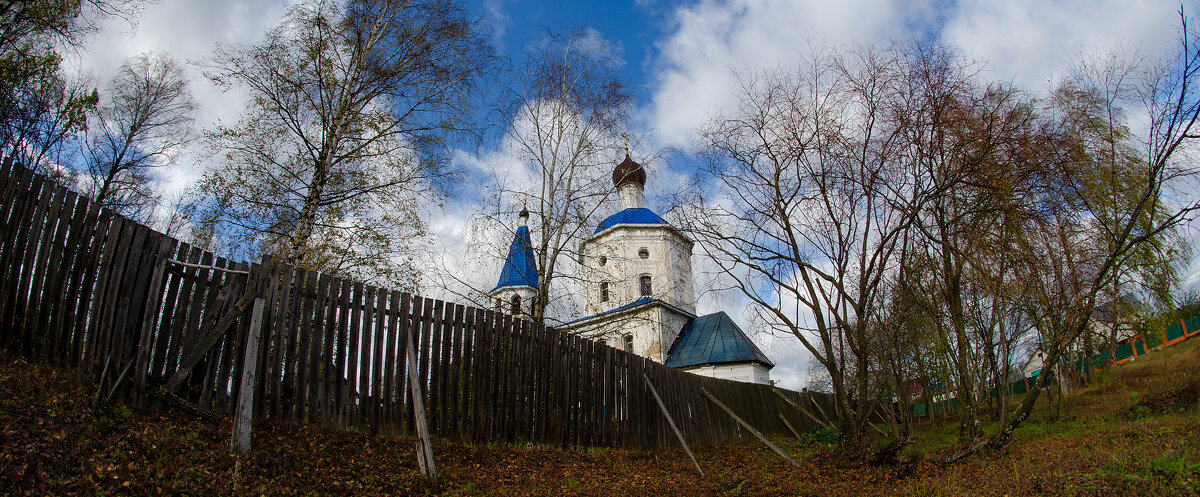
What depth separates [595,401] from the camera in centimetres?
849

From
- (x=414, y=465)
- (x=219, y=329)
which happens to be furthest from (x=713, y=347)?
(x=219, y=329)

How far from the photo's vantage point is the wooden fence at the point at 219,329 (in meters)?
4.52

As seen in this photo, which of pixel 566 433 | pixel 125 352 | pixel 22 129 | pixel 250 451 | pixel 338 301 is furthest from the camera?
pixel 22 129

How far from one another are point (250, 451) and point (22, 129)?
32.6 ft

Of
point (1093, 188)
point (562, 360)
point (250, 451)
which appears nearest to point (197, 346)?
point (250, 451)

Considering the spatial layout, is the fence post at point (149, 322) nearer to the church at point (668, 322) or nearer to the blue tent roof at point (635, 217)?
the church at point (668, 322)

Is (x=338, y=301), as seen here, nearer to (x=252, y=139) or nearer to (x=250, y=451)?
(x=250, y=451)

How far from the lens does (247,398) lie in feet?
13.8

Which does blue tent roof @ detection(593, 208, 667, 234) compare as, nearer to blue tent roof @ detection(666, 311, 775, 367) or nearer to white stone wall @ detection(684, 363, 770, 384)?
blue tent roof @ detection(666, 311, 775, 367)

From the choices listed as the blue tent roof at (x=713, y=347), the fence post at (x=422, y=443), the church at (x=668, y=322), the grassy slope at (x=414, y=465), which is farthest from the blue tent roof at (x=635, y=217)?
the fence post at (x=422, y=443)

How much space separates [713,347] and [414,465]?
24755 millimetres

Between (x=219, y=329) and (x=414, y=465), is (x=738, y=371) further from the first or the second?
(x=219, y=329)

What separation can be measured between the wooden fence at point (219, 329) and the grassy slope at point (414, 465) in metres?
0.26

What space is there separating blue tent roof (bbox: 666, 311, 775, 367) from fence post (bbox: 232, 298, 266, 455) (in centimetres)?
2420
